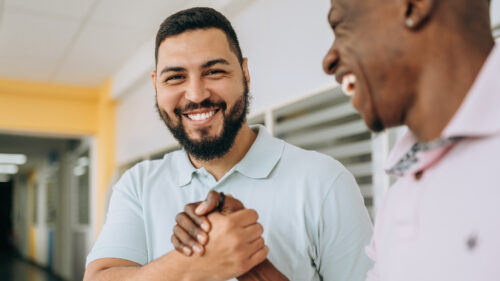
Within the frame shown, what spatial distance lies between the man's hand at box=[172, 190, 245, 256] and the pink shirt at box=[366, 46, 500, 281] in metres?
0.41

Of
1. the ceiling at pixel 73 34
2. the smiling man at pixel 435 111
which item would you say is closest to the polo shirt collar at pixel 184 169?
the smiling man at pixel 435 111

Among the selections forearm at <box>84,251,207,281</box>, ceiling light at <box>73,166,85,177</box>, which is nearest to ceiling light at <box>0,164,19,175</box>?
ceiling light at <box>73,166,85,177</box>

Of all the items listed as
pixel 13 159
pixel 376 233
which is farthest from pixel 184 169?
pixel 13 159

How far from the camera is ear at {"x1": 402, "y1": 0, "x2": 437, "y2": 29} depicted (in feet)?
1.75

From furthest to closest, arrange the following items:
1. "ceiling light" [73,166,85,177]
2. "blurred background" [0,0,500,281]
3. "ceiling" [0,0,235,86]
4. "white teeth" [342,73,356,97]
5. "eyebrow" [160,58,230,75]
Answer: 1. "ceiling light" [73,166,85,177]
2. "ceiling" [0,0,235,86]
3. "blurred background" [0,0,500,281]
4. "eyebrow" [160,58,230,75]
5. "white teeth" [342,73,356,97]

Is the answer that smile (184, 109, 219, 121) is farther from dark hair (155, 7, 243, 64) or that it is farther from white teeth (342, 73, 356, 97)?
white teeth (342, 73, 356, 97)

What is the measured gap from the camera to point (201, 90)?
45.7 inches

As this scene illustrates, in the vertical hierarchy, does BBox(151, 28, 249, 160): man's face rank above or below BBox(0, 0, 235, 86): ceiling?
below

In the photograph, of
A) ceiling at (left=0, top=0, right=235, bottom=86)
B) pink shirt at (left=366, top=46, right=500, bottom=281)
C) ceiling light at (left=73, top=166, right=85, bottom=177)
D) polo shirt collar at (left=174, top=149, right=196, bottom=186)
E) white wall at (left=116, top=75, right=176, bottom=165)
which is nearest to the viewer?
pink shirt at (left=366, top=46, right=500, bottom=281)

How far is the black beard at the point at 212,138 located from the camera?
120 centimetres

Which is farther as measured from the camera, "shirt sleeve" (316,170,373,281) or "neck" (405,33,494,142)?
"shirt sleeve" (316,170,373,281)

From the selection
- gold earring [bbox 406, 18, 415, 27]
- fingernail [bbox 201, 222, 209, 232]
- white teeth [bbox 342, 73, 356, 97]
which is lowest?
fingernail [bbox 201, 222, 209, 232]

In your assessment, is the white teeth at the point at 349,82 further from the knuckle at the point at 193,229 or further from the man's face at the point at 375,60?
the knuckle at the point at 193,229

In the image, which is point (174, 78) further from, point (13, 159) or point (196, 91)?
point (13, 159)
